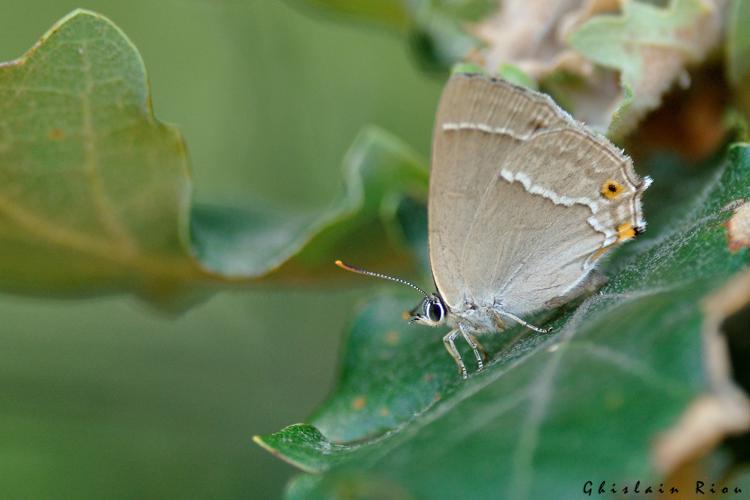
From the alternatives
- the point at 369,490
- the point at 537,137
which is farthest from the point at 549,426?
the point at 537,137

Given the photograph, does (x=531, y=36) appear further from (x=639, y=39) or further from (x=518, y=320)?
(x=518, y=320)

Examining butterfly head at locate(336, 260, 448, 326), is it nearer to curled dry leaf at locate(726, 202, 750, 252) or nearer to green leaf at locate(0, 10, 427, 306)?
green leaf at locate(0, 10, 427, 306)

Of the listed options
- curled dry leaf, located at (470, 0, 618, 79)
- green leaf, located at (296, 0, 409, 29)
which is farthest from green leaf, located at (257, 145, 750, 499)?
green leaf, located at (296, 0, 409, 29)

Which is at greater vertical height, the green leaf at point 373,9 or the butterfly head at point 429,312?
the green leaf at point 373,9

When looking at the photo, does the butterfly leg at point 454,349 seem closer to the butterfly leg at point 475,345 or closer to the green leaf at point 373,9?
the butterfly leg at point 475,345

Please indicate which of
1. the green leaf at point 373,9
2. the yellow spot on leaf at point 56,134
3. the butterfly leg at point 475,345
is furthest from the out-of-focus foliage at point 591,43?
the yellow spot on leaf at point 56,134

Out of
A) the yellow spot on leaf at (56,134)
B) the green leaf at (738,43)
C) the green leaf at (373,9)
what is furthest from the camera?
the green leaf at (373,9)

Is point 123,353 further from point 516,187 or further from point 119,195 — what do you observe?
point 516,187

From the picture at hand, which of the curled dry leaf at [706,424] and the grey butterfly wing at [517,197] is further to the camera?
the grey butterfly wing at [517,197]
